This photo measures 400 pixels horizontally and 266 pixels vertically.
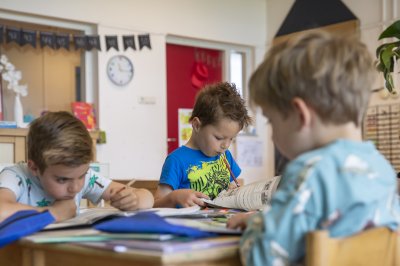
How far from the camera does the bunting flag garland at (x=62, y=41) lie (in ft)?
14.9

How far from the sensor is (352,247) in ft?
2.76

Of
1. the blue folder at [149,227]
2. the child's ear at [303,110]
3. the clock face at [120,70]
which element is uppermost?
the clock face at [120,70]

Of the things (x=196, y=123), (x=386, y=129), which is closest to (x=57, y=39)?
(x=386, y=129)

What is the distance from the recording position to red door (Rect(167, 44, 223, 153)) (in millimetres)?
5300

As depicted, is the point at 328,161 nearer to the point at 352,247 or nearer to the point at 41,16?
the point at 352,247

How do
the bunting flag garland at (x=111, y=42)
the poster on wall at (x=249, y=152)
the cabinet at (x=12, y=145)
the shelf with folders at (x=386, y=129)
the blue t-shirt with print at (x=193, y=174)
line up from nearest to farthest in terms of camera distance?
the blue t-shirt with print at (x=193, y=174)
the cabinet at (x=12, y=145)
the shelf with folders at (x=386, y=129)
the bunting flag garland at (x=111, y=42)
the poster on wall at (x=249, y=152)

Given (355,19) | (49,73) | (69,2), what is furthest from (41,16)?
(355,19)

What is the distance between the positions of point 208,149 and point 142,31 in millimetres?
3228

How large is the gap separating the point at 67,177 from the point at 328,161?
2.45ft

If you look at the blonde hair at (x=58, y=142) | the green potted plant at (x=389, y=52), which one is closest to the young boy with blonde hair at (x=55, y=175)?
the blonde hair at (x=58, y=142)

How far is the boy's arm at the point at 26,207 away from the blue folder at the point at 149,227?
34 centimetres

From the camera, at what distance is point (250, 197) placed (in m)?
1.48

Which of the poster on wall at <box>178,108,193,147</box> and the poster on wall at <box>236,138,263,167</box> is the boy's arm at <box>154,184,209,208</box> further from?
the poster on wall at <box>236,138,263,167</box>

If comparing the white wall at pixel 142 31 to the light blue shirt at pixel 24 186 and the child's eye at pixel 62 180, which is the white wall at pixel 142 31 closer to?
the light blue shirt at pixel 24 186
